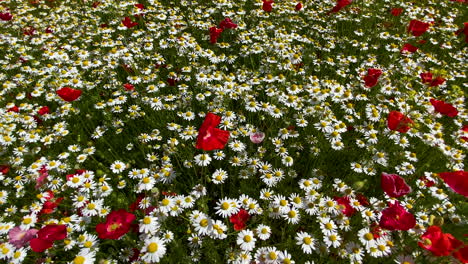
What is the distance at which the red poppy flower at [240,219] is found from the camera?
261cm

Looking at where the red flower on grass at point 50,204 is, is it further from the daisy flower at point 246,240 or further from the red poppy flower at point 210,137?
the daisy flower at point 246,240

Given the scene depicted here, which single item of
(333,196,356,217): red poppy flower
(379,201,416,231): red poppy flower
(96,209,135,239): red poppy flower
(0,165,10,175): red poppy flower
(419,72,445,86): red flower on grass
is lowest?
(0,165,10,175): red poppy flower

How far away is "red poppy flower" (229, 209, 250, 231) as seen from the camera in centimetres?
261

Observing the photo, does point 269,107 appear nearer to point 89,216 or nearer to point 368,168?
point 368,168

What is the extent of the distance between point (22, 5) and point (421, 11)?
8.87 metres

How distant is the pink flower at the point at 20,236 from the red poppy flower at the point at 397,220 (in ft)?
9.49

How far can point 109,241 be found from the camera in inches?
106

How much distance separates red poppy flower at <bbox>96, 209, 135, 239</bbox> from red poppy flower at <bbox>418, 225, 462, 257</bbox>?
6.83 ft

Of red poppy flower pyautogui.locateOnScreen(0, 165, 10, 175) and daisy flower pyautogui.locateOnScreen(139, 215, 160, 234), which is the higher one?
daisy flower pyautogui.locateOnScreen(139, 215, 160, 234)

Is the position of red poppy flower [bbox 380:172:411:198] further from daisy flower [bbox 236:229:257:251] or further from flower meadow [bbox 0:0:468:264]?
daisy flower [bbox 236:229:257:251]

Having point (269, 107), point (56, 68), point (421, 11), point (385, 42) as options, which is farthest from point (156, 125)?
point (421, 11)

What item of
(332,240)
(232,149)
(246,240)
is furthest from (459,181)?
(232,149)

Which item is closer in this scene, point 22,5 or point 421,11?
point 421,11

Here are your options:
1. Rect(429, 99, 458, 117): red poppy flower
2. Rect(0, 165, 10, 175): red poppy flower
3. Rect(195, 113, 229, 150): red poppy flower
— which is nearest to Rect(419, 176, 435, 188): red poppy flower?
Rect(429, 99, 458, 117): red poppy flower
